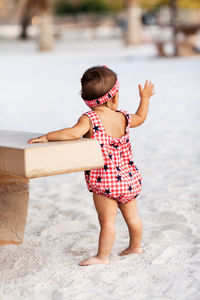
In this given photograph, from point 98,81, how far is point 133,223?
78 centimetres

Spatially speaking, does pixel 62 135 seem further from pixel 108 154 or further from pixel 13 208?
pixel 13 208

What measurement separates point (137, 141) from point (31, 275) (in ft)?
12.2

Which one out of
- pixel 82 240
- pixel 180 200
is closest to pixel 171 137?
pixel 180 200

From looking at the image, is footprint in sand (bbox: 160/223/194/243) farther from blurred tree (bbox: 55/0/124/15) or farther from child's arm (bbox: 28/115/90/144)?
blurred tree (bbox: 55/0/124/15)

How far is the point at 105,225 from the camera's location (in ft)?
9.99

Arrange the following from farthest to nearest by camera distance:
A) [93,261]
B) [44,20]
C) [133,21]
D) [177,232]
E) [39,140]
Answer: [133,21] < [44,20] < [177,232] < [93,261] < [39,140]

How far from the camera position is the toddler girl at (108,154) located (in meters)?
2.97

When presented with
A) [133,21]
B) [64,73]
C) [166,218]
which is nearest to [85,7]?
[133,21]

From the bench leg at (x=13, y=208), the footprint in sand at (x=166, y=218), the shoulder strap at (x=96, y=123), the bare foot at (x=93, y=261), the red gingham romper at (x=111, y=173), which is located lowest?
the footprint in sand at (x=166, y=218)

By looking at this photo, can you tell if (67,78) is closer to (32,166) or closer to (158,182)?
(158,182)

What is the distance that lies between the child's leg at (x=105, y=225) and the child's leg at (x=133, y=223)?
0.08 metres

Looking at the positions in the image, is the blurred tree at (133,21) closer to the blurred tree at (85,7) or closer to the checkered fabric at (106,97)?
the checkered fabric at (106,97)

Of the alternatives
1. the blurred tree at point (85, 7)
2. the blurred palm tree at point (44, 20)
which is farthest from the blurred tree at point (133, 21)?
the blurred tree at point (85, 7)

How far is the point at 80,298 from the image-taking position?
2.68 meters
